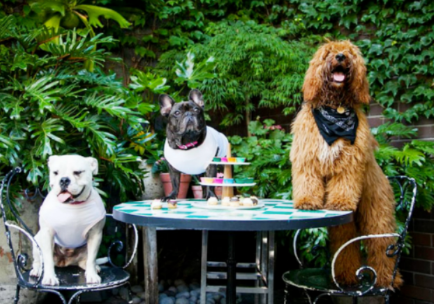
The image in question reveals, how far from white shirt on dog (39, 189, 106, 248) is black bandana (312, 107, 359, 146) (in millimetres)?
1323

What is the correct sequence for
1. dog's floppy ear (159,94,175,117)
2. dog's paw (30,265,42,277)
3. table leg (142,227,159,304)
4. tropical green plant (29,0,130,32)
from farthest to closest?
tropical green plant (29,0,130,32) → table leg (142,227,159,304) → dog's floppy ear (159,94,175,117) → dog's paw (30,265,42,277)

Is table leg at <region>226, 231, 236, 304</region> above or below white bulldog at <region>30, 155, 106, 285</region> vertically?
below

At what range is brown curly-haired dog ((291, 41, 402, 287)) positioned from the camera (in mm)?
2430

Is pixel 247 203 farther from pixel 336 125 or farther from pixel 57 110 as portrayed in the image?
pixel 57 110

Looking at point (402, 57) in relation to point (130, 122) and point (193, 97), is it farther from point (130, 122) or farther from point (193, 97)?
point (130, 122)

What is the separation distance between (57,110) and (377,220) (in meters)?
2.24

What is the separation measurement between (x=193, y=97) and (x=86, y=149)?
3.61ft

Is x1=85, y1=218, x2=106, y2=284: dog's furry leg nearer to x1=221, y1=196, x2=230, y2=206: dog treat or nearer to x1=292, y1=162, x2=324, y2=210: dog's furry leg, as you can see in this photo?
x1=221, y1=196, x2=230, y2=206: dog treat

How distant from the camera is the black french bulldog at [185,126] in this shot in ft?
9.30

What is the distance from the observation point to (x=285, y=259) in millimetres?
4316

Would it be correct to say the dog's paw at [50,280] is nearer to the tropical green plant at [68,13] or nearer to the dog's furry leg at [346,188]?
the dog's furry leg at [346,188]

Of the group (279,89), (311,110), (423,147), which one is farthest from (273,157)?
(311,110)

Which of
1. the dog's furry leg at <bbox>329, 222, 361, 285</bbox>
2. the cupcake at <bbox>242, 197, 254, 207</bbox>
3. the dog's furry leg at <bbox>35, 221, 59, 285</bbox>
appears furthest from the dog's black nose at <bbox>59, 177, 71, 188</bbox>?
the dog's furry leg at <bbox>329, 222, 361, 285</bbox>

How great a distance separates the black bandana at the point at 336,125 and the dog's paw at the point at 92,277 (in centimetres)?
142
